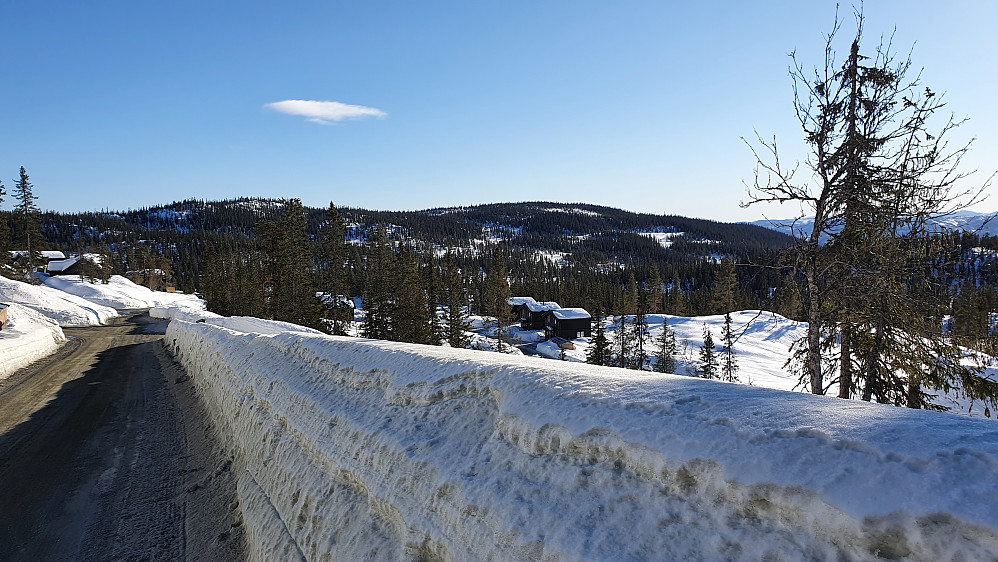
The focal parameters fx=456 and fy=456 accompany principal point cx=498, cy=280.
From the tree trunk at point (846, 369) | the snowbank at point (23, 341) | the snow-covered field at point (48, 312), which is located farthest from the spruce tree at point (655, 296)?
the snowbank at point (23, 341)

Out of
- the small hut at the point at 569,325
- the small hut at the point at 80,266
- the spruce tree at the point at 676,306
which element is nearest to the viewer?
the small hut at the point at 569,325

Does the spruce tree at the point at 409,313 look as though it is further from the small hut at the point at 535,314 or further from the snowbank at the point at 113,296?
the small hut at the point at 535,314

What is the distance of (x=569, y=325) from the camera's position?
226 feet

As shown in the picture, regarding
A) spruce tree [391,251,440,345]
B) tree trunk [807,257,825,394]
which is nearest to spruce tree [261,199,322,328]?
spruce tree [391,251,440,345]

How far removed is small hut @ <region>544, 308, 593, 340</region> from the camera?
68.9 metres

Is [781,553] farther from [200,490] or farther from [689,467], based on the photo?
[200,490]

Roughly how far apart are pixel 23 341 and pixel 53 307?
1042 inches

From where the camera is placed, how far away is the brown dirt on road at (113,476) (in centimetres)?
599

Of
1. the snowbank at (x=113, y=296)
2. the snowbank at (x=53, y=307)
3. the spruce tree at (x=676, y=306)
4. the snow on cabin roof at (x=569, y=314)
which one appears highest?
the snowbank at (x=53, y=307)

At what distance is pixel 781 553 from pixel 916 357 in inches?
353

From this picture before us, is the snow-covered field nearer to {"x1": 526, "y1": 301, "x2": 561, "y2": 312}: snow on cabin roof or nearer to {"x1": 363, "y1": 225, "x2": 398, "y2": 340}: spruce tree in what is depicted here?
{"x1": 363, "y1": 225, "x2": 398, "y2": 340}: spruce tree

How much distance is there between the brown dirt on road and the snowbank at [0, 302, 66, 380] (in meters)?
2.85

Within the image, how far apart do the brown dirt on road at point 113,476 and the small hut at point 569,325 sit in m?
58.8

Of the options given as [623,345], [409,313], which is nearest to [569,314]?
[623,345]
